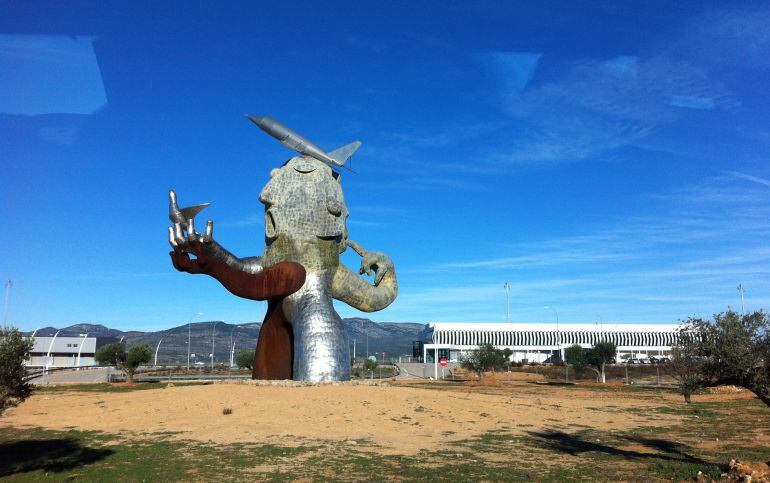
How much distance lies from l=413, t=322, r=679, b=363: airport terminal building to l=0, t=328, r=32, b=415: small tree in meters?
95.7

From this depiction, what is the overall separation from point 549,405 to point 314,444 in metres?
14.7

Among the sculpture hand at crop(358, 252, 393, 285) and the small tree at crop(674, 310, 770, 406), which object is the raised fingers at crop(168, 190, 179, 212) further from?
the small tree at crop(674, 310, 770, 406)

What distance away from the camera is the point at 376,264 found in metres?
28.7

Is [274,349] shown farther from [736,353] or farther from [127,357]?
[127,357]

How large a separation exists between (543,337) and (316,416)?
312ft

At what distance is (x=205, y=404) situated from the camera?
21.7 metres

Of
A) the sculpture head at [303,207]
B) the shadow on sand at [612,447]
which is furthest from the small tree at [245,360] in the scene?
the shadow on sand at [612,447]

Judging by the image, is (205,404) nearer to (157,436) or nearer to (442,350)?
(157,436)

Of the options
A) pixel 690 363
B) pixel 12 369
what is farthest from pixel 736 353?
pixel 12 369

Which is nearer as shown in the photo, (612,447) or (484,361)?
(612,447)

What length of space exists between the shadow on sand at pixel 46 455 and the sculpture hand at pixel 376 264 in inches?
592

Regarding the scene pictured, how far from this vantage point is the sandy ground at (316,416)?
695 inches

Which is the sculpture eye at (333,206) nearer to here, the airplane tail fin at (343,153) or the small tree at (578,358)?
the airplane tail fin at (343,153)

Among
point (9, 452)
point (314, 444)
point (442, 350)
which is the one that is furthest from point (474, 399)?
point (442, 350)
